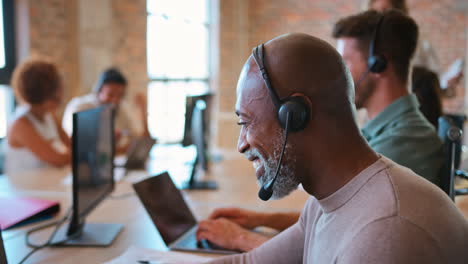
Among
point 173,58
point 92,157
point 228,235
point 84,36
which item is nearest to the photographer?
point 228,235

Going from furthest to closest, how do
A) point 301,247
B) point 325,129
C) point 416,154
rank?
point 416,154 < point 301,247 < point 325,129

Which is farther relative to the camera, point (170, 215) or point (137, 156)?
point (137, 156)

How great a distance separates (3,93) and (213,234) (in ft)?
9.85

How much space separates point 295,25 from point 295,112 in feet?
18.5

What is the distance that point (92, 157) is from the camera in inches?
63.2

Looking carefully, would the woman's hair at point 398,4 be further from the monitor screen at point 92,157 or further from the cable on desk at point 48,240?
the cable on desk at point 48,240

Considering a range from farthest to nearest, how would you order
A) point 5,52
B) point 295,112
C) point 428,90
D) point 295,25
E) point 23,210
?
point 295,25 → point 5,52 → point 428,90 → point 23,210 → point 295,112

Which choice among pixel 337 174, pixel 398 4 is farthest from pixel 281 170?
pixel 398 4

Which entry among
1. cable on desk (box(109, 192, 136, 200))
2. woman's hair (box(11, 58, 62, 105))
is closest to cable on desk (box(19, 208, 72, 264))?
cable on desk (box(109, 192, 136, 200))

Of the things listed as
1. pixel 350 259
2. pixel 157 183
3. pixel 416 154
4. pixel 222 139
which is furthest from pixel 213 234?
pixel 222 139

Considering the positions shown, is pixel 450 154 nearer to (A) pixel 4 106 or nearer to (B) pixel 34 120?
(B) pixel 34 120

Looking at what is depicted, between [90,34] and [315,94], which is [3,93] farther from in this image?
[315,94]

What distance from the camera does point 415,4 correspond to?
5746 millimetres

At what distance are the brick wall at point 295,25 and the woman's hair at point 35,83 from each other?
10.9ft
